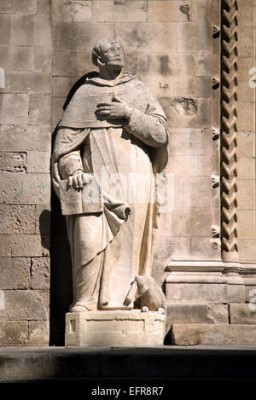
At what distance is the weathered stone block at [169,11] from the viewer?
57.8 ft

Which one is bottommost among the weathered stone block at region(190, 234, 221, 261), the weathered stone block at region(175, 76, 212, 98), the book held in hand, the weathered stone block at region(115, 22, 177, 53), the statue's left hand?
the weathered stone block at region(190, 234, 221, 261)

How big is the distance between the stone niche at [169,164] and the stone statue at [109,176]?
0.39 metres

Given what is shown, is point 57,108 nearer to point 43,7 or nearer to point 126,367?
point 43,7

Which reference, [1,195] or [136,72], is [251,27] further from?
[1,195]

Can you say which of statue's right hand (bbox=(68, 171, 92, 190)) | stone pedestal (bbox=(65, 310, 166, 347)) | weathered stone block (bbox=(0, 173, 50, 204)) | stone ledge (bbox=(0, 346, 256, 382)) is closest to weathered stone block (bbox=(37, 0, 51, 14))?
weathered stone block (bbox=(0, 173, 50, 204))

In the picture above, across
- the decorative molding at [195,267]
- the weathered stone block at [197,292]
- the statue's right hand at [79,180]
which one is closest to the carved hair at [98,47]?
the statue's right hand at [79,180]

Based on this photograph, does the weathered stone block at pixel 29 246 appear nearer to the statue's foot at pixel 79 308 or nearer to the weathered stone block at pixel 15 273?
the weathered stone block at pixel 15 273

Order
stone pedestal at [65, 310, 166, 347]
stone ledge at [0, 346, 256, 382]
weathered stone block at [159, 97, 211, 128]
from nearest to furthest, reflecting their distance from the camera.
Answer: stone ledge at [0, 346, 256, 382]
stone pedestal at [65, 310, 166, 347]
weathered stone block at [159, 97, 211, 128]

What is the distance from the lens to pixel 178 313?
17109 millimetres

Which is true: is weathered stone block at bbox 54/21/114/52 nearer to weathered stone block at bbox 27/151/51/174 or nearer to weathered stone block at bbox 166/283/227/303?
weathered stone block at bbox 27/151/51/174

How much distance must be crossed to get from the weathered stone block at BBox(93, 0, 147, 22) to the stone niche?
0.04 ft

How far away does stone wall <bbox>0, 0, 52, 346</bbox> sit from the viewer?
56.0 feet

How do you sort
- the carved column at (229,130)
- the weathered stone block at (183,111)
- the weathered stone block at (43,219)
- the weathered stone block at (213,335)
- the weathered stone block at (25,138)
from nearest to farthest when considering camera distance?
the weathered stone block at (213,335) → the weathered stone block at (43,219) → the weathered stone block at (25,138) → the weathered stone block at (183,111) → the carved column at (229,130)

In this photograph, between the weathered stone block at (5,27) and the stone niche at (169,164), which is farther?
the weathered stone block at (5,27)
